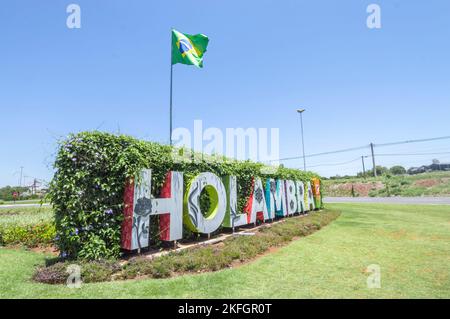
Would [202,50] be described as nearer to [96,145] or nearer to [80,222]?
[96,145]

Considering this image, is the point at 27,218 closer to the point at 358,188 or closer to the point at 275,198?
the point at 275,198

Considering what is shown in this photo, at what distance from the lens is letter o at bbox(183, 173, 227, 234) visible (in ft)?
24.4

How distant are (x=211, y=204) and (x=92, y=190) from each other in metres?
4.11

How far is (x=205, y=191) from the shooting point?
28.2 ft

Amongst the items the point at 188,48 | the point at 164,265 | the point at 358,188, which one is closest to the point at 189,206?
the point at 164,265

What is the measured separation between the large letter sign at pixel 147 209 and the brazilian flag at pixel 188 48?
20.6 ft

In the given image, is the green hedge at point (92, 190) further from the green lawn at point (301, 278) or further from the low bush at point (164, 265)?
the green lawn at point (301, 278)

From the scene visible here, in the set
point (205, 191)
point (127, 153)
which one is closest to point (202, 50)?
point (205, 191)

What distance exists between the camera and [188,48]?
1123cm

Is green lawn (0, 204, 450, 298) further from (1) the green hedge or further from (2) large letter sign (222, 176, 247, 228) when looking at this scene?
(2) large letter sign (222, 176, 247, 228)

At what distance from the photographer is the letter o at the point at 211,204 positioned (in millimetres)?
7449

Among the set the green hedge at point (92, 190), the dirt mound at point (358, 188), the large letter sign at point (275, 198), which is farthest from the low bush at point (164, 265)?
the dirt mound at point (358, 188)

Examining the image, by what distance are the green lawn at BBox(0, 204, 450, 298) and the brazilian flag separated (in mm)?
8671

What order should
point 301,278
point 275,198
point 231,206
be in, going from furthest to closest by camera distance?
point 275,198 → point 231,206 → point 301,278
